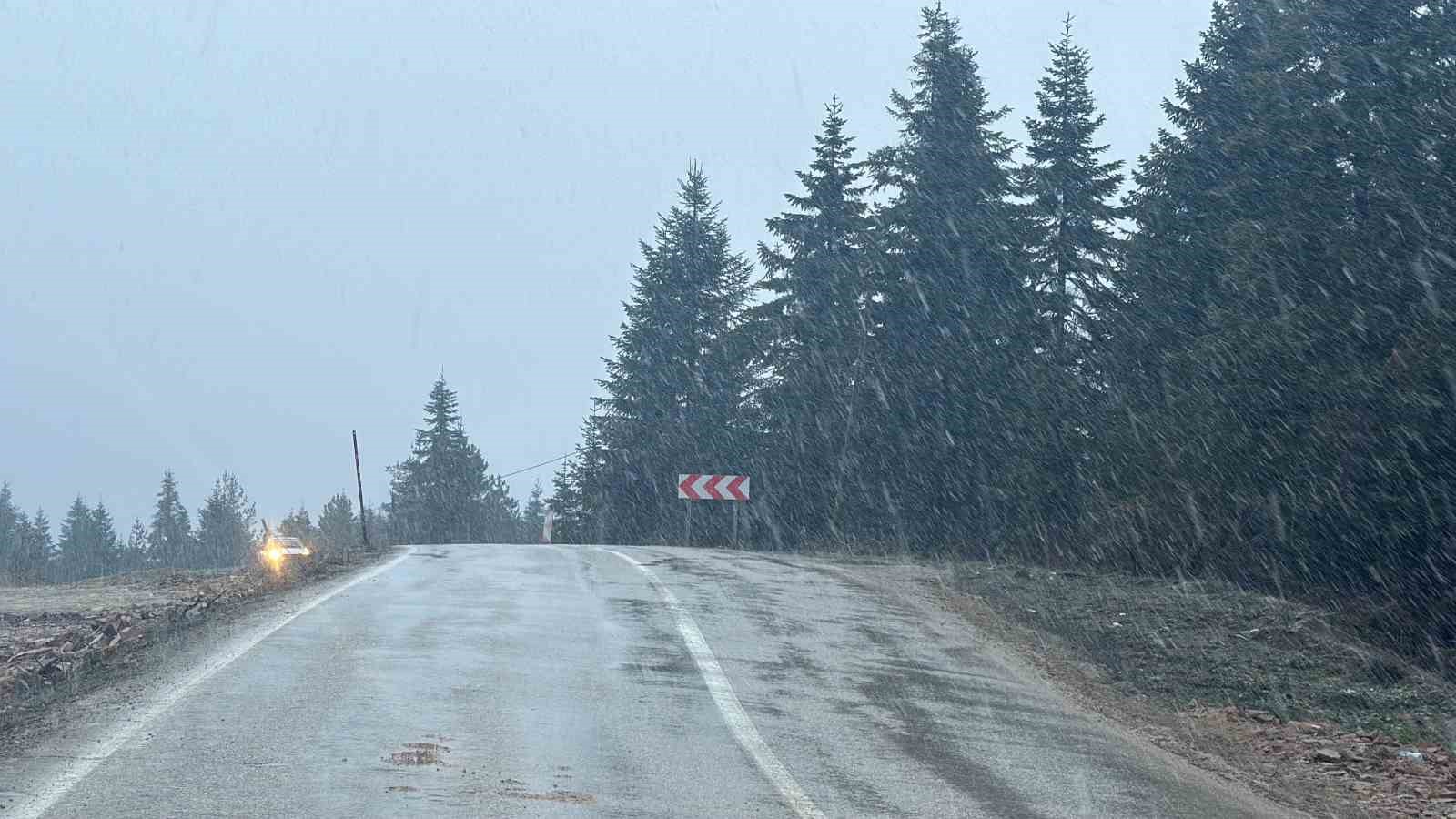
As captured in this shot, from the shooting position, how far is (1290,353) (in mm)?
19688

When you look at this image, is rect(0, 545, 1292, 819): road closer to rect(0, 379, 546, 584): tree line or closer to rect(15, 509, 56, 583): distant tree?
rect(15, 509, 56, 583): distant tree

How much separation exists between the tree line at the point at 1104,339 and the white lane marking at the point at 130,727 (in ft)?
40.3

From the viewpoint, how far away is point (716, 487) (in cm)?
3512

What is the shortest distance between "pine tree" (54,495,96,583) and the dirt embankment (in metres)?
121

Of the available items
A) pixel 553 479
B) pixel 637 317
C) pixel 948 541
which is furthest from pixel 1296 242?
pixel 553 479

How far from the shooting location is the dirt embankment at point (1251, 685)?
9.31m

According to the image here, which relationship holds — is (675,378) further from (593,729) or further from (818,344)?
(593,729)

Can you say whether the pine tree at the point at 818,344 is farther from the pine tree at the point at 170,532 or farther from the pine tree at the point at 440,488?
the pine tree at the point at 170,532

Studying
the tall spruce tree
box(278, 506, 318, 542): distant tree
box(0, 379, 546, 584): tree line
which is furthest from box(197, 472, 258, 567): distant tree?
the tall spruce tree

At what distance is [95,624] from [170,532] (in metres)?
141

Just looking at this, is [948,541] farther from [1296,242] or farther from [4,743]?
[4,743]

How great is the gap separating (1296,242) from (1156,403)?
738 cm

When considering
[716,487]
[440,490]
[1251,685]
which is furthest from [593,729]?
[440,490]

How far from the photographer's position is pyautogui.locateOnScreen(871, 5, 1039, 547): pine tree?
37.5 m
